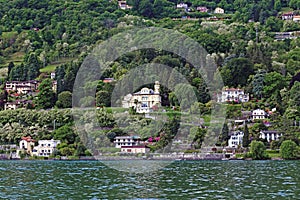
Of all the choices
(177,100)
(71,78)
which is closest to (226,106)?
(177,100)

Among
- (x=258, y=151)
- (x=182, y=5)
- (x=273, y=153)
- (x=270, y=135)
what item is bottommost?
(x=273, y=153)

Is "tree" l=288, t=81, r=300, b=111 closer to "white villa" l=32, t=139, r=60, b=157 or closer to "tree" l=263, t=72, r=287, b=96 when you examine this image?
"tree" l=263, t=72, r=287, b=96

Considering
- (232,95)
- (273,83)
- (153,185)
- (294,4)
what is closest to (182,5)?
(294,4)

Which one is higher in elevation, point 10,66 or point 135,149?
point 10,66

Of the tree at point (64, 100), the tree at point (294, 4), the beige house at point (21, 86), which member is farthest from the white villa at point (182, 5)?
the tree at point (64, 100)

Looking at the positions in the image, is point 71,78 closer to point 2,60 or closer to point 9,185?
point 2,60

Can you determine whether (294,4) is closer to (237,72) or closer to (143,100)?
(237,72)

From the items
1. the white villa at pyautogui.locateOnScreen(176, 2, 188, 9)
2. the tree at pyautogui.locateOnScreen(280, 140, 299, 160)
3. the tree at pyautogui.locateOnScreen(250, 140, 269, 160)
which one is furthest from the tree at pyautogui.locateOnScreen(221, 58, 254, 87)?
the white villa at pyautogui.locateOnScreen(176, 2, 188, 9)
